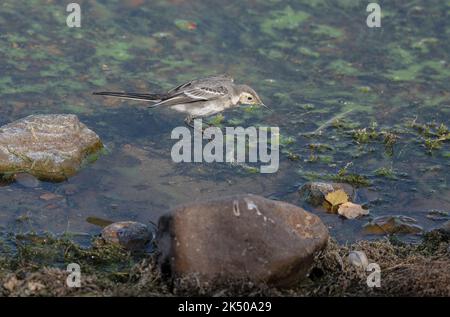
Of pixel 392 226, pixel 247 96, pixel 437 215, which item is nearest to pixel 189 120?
pixel 247 96

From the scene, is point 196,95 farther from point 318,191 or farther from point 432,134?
point 432,134

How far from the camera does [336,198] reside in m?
7.70

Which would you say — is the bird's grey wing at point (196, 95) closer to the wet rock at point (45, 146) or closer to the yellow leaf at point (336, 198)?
the wet rock at point (45, 146)

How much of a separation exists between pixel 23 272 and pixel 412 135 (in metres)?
5.23

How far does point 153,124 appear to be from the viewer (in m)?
9.78

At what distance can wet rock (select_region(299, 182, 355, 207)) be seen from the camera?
781 cm

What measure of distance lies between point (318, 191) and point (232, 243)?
7.32 ft

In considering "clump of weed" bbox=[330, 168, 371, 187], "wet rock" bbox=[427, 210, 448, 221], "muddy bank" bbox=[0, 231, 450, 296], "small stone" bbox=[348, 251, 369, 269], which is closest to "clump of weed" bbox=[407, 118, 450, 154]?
"clump of weed" bbox=[330, 168, 371, 187]

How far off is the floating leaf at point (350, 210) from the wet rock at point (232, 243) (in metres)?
1.71

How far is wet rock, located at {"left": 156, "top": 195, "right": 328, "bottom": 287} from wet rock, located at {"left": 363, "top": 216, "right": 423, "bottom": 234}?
1622 millimetres

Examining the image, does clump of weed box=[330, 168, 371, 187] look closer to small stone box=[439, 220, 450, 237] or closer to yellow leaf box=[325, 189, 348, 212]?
yellow leaf box=[325, 189, 348, 212]
